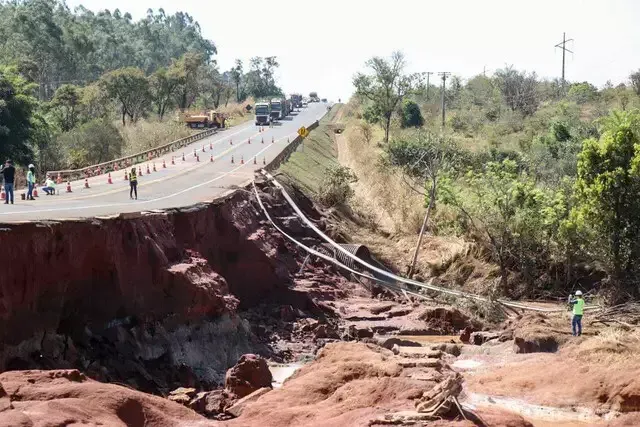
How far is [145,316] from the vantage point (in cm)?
2759

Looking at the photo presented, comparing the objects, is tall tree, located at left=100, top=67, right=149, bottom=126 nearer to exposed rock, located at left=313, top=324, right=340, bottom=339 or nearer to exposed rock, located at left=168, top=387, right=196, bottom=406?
exposed rock, located at left=313, top=324, right=340, bottom=339

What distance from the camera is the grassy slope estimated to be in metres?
55.0

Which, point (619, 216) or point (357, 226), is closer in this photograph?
point (619, 216)

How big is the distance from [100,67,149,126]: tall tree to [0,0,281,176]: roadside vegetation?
0.30 feet

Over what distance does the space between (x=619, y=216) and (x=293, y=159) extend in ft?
96.6

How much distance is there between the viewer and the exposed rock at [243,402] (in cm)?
2023

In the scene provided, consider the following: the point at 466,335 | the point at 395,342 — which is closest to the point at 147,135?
the point at 466,335

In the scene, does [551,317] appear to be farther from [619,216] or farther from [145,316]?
[145,316]

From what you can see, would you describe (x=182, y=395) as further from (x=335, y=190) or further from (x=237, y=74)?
(x=237, y=74)

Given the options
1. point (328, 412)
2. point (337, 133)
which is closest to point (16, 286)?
point (328, 412)

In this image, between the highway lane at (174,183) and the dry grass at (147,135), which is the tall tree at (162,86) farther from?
the dry grass at (147,135)

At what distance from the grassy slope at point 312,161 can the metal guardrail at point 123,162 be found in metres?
8.82

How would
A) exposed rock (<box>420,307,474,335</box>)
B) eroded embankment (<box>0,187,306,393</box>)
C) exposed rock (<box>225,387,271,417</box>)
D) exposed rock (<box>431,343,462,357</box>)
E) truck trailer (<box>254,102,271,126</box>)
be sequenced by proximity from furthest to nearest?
truck trailer (<box>254,102,271,126</box>) < exposed rock (<box>420,307,474,335</box>) < exposed rock (<box>431,343,462,357</box>) < eroded embankment (<box>0,187,306,393</box>) < exposed rock (<box>225,387,271,417</box>)

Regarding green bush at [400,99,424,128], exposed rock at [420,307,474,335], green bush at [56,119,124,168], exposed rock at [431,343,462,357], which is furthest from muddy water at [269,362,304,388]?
green bush at [400,99,424,128]
